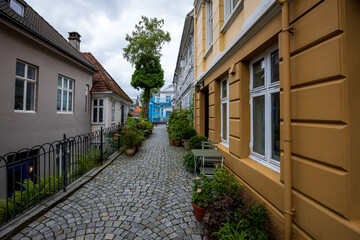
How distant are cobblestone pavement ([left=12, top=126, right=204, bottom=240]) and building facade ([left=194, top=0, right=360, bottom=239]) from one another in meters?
1.51

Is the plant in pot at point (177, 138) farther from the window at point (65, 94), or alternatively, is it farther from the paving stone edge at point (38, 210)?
the window at point (65, 94)

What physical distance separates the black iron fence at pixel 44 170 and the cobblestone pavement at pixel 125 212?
553 mm

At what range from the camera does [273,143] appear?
2840 mm

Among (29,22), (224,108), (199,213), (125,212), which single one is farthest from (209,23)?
(29,22)

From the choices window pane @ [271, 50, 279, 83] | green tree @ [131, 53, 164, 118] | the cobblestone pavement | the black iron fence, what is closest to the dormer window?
the black iron fence

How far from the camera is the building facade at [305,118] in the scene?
1514 mm

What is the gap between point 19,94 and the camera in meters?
7.02

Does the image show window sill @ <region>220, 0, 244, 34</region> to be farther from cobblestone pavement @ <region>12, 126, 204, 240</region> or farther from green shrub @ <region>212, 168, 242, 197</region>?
cobblestone pavement @ <region>12, 126, 204, 240</region>

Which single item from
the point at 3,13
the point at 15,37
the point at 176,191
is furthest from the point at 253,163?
the point at 15,37

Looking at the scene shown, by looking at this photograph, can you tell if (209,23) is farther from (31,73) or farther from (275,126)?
(31,73)

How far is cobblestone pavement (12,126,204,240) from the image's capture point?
2635 mm

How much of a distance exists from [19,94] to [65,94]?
3213 mm

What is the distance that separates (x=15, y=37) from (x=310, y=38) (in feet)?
32.7

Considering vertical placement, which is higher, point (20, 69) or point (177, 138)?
point (20, 69)
